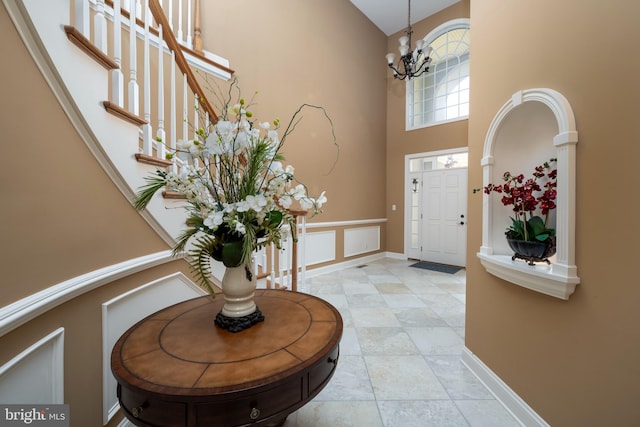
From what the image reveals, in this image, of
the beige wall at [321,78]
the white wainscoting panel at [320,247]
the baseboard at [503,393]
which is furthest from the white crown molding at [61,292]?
the white wainscoting panel at [320,247]

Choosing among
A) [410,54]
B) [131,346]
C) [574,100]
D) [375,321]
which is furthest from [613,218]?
[410,54]

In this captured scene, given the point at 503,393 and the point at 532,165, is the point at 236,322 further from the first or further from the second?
the point at 532,165

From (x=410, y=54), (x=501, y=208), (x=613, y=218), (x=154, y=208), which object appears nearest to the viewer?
(x=613, y=218)

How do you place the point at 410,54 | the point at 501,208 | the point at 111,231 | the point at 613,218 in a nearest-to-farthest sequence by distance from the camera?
the point at 613,218 < the point at 111,231 < the point at 501,208 < the point at 410,54

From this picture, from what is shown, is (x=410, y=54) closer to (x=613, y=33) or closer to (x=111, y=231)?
(x=613, y=33)

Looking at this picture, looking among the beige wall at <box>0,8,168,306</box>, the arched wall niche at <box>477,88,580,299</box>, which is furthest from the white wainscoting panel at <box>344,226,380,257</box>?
the beige wall at <box>0,8,168,306</box>

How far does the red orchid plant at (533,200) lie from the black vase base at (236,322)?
1549 mm

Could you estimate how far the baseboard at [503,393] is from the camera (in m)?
1.41

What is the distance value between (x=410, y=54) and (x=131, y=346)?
4.81 m

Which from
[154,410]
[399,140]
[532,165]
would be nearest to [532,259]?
[532,165]

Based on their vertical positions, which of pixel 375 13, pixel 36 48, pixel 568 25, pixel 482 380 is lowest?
pixel 482 380

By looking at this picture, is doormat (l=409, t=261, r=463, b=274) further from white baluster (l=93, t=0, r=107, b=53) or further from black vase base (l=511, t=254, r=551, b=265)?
white baluster (l=93, t=0, r=107, b=53)

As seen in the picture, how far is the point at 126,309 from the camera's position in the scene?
1.25 meters

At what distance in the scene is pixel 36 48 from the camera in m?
0.83
